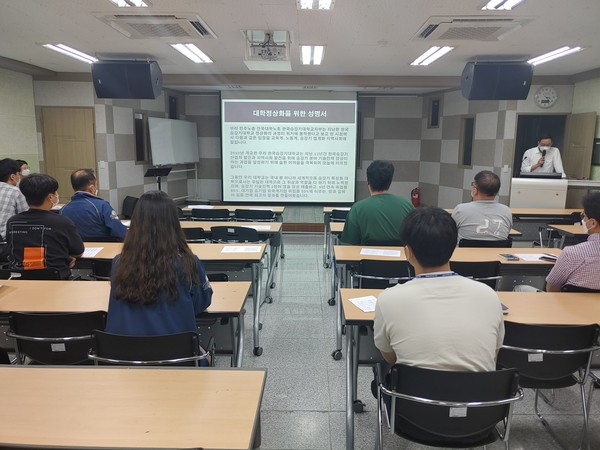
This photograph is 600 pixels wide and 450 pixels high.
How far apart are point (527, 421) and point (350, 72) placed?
5778mm

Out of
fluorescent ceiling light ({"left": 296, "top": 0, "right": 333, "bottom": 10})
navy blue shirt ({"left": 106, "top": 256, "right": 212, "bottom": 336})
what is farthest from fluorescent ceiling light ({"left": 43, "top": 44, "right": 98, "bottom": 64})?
navy blue shirt ({"left": 106, "top": 256, "right": 212, "bottom": 336})

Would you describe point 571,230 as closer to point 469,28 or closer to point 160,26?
point 469,28

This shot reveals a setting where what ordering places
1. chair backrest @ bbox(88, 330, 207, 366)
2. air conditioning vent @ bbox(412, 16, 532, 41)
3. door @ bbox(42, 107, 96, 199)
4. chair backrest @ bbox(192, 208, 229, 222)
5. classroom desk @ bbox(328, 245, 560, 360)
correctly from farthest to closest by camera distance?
1. door @ bbox(42, 107, 96, 199)
2. chair backrest @ bbox(192, 208, 229, 222)
3. air conditioning vent @ bbox(412, 16, 532, 41)
4. classroom desk @ bbox(328, 245, 560, 360)
5. chair backrest @ bbox(88, 330, 207, 366)

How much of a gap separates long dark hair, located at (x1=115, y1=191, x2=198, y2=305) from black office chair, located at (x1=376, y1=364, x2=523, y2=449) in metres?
0.93

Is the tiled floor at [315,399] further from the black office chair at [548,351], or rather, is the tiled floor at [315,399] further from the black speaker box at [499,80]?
the black speaker box at [499,80]

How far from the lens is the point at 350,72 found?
275 inches

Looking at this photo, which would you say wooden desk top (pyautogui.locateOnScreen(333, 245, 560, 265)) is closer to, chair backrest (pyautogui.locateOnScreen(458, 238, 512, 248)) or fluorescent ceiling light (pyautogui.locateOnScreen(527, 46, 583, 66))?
chair backrest (pyautogui.locateOnScreen(458, 238, 512, 248))

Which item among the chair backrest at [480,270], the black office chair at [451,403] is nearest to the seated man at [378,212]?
the chair backrest at [480,270]

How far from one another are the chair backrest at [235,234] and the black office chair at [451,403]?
2.63 metres

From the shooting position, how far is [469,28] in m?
4.22

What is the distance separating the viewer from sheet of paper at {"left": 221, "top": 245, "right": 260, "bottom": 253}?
3.38 meters

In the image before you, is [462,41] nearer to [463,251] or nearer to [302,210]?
[463,251]

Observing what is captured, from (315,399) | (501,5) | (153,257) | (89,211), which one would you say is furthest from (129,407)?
(501,5)

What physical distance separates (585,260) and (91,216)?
3589mm
